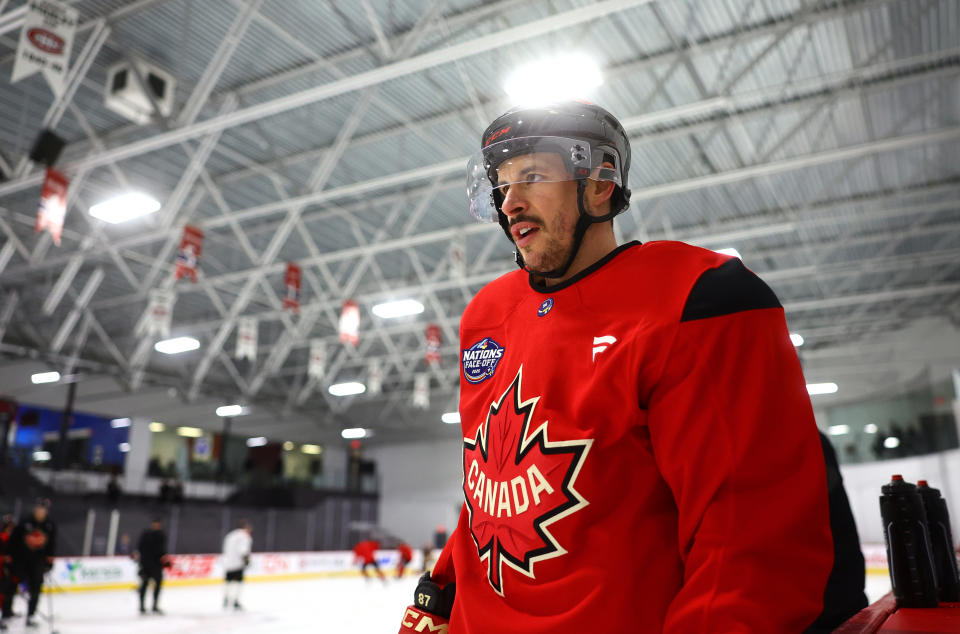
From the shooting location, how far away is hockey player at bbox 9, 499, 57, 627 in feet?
30.0

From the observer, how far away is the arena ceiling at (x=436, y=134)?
9.25m

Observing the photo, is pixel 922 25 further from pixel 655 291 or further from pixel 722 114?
pixel 655 291

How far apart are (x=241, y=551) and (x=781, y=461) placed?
40.4 ft

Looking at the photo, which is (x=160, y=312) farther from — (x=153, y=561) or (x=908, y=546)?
(x=908, y=546)

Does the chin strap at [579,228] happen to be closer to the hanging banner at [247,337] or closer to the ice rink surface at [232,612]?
the ice rink surface at [232,612]

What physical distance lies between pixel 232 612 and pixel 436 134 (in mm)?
8406

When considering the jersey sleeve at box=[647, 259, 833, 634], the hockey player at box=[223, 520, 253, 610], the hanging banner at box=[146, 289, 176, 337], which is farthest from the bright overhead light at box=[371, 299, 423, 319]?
the jersey sleeve at box=[647, 259, 833, 634]

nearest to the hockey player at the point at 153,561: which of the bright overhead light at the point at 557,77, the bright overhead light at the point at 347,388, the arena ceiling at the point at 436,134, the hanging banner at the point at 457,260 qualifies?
the arena ceiling at the point at 436,134

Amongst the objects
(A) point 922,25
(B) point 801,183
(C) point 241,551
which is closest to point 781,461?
(A) point 922,25

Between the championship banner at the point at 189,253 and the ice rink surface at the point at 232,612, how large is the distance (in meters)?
5.10

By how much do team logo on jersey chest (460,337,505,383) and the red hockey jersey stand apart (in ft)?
0.39

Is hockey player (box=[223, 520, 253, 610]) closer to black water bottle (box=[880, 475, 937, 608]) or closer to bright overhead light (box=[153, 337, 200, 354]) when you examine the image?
bright overhead light (box=[153, 337, 200, 354])

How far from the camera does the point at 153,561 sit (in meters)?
11.2

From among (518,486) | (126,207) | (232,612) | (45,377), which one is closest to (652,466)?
(518,486)
